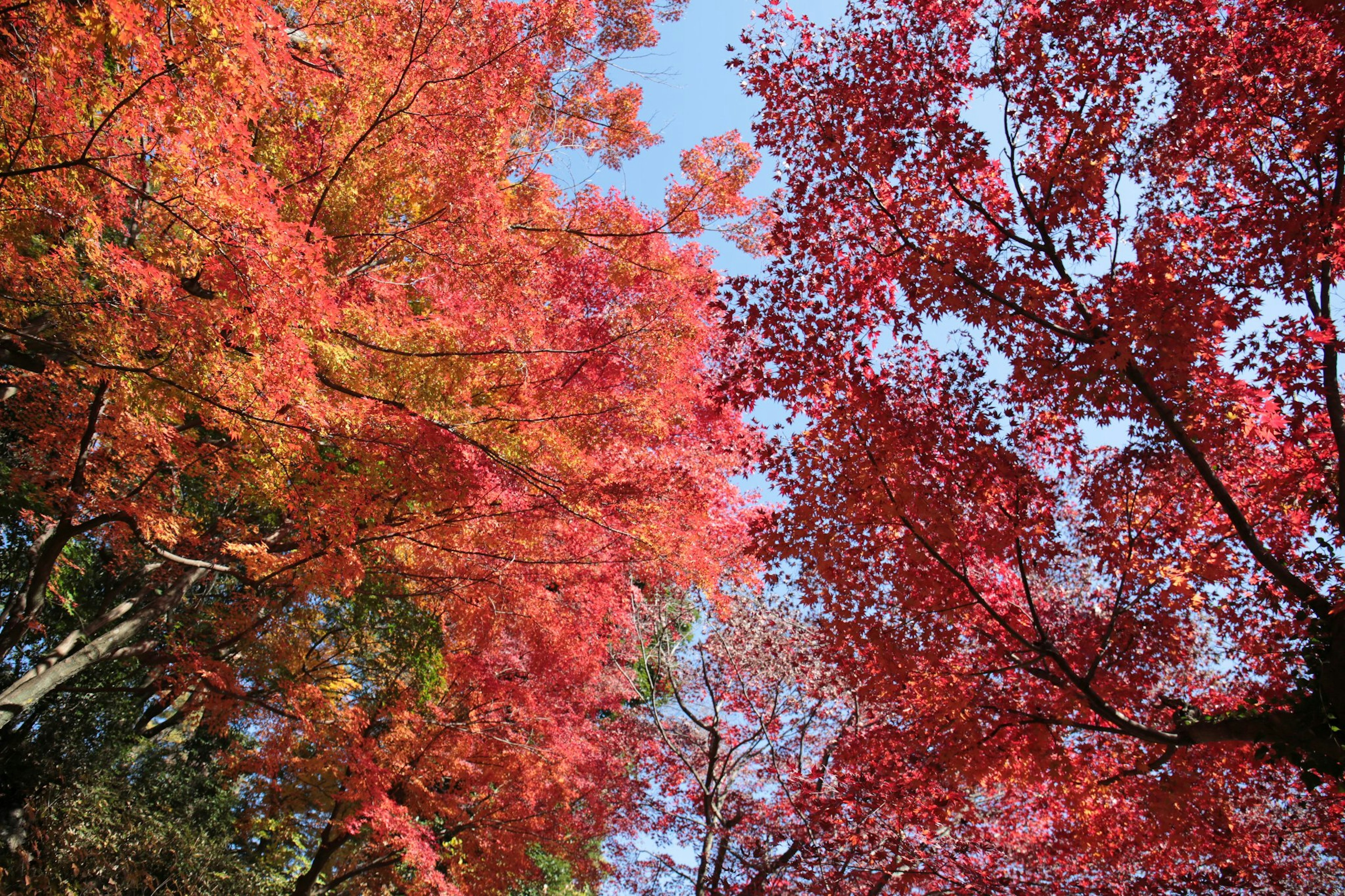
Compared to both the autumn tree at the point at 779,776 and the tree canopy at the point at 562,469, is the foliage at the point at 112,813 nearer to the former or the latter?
the tree canopy at the point at 562,469

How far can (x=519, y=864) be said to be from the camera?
10945mm

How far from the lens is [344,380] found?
19.0ft

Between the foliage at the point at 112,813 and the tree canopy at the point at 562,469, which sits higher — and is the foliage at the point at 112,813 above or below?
below

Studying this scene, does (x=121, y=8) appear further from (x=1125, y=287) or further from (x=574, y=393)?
(x=1125, y=287)

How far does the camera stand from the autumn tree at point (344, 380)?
4055mm

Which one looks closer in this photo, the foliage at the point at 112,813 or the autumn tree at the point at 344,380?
the autumn tree at the point at 344,380

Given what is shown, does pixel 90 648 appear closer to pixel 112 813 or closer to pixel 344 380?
pixel 344 380

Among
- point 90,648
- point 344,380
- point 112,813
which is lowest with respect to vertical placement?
point 112,813

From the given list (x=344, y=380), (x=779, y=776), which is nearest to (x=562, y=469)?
Result: (x=344, y=380)

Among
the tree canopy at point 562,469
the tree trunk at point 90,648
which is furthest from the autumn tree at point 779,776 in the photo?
the tree trunk at point 90,648

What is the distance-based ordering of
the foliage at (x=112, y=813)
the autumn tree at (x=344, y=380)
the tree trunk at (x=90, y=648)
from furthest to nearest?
1. the foliage at (x=112, y=813)
2. the tree trunk at (x=90, y=648)
3. the autumn tree at (x=344, y=380)

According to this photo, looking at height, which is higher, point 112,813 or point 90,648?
point 90,648

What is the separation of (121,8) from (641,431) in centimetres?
463

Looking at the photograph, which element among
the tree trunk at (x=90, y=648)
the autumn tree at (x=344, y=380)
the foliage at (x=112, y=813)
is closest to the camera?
the autumn tree at (x=344, y=380)
